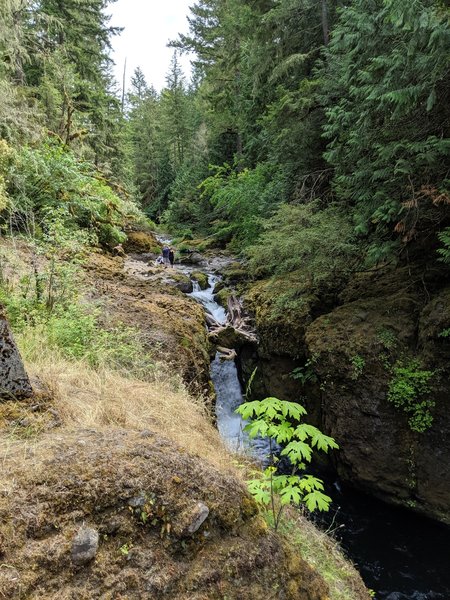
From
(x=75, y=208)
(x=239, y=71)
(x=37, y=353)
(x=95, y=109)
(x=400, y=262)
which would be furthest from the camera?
(x=239, y=71)

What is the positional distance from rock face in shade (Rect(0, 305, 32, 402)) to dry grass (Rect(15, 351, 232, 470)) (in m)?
0.30

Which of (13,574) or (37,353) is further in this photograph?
(37,353)

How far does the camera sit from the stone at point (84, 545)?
197 cm

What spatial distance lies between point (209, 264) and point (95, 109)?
1035cm

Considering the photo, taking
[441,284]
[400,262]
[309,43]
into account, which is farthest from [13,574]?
[309,43]

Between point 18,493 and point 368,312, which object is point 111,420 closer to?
point 18,493

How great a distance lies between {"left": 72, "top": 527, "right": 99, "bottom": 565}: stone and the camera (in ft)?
6.46

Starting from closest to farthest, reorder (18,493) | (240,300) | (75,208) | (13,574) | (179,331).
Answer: (13,574)
(18,493)
(179,331)
(75,208)
(240,300)

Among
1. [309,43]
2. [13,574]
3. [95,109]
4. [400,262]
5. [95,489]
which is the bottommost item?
[13,574]

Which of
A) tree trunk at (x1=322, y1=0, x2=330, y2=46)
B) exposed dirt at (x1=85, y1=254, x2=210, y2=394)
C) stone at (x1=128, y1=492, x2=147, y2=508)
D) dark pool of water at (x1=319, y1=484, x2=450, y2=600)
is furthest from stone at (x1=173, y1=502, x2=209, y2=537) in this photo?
tree trunk at (x1=322, y1=0, x2=330, y2=46)

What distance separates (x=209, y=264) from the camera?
712 inches

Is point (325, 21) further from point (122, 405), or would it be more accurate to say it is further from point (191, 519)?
point (191, 519)

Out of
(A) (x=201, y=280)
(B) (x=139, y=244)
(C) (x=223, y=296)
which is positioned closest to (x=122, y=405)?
(C) (x=223, y=296)

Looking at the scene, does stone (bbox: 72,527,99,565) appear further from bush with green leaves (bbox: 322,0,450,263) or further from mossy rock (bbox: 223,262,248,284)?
mossy rock (bbox: 223,262,248,284)
